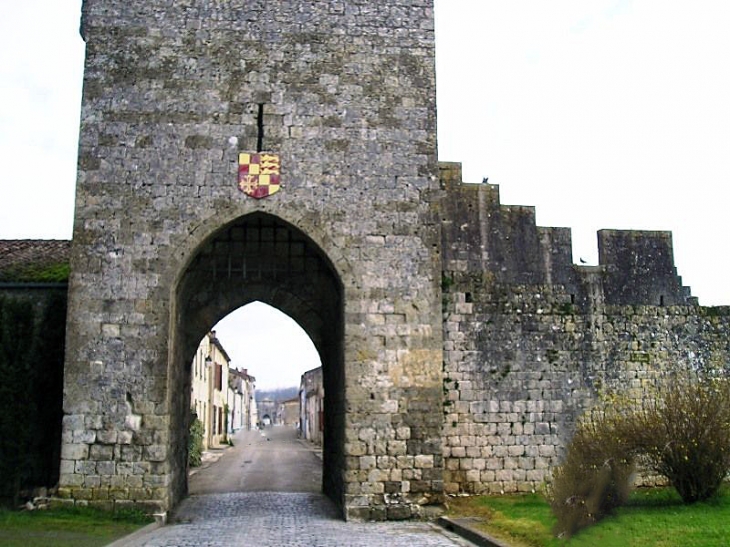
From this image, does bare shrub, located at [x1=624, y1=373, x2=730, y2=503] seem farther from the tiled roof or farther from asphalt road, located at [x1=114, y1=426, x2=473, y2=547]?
the tiled roof

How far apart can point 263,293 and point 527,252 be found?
15.0 ft

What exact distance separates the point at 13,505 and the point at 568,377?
8.03 meters

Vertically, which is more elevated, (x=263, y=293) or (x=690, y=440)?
(x=263, y=293)

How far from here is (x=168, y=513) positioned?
1052 cm

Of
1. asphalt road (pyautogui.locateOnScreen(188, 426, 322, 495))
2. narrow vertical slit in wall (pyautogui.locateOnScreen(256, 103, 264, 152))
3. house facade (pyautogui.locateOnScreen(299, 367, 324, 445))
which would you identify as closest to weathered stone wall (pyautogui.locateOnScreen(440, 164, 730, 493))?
narrow vertical slit in wall (pyautogui.locateOnScreen(256, 103, 264, 152))

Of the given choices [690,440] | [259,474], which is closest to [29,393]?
[259,474]

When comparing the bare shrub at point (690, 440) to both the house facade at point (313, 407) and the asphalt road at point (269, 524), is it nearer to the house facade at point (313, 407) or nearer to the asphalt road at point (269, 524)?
the asphalt road at point (269, 524)

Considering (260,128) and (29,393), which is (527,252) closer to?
(260,128)

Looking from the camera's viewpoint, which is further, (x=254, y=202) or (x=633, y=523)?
(x=254, y=202)

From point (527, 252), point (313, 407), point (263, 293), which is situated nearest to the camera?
point (527, 252)

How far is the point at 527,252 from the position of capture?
12.3 metres

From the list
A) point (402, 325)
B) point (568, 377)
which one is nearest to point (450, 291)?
point (402, 325)

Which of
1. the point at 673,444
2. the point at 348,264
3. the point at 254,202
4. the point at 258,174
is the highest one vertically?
the point at 258,174

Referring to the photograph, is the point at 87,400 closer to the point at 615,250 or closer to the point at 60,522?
the point at 60,522
